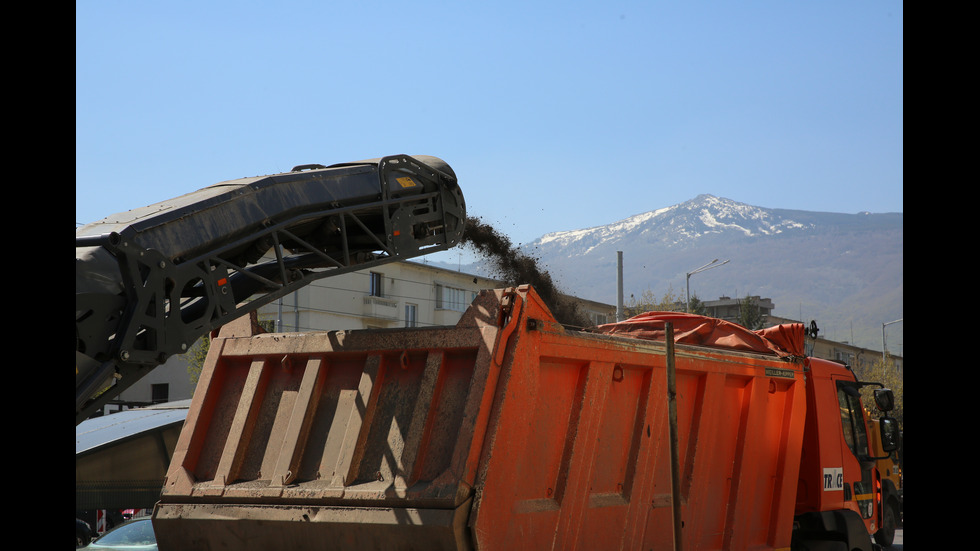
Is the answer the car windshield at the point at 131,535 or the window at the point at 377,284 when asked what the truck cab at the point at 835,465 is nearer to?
the car windshield at the point at 131,535

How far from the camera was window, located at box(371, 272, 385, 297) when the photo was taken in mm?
41750

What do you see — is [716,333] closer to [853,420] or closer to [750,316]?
[853,420]

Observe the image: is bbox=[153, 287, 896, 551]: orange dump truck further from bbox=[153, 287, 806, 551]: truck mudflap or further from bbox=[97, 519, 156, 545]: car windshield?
bbox=[97, 519, 156, 545]: car windshield

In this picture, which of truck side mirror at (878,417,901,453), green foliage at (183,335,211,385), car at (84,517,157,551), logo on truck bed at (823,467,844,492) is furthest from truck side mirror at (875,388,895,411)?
green foliage at (183,335,211,385)

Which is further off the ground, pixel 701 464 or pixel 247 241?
pixel 247 241

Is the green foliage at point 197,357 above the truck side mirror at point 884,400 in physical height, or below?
below

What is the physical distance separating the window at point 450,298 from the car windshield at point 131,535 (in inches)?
1322

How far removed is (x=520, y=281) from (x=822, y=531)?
17.9 ft

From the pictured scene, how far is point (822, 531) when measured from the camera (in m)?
8.24

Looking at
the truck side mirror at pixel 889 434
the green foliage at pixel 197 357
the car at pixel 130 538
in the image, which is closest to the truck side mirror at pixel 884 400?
the truck side mirror at pixel 889 434

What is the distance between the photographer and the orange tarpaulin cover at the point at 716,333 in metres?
7.98
